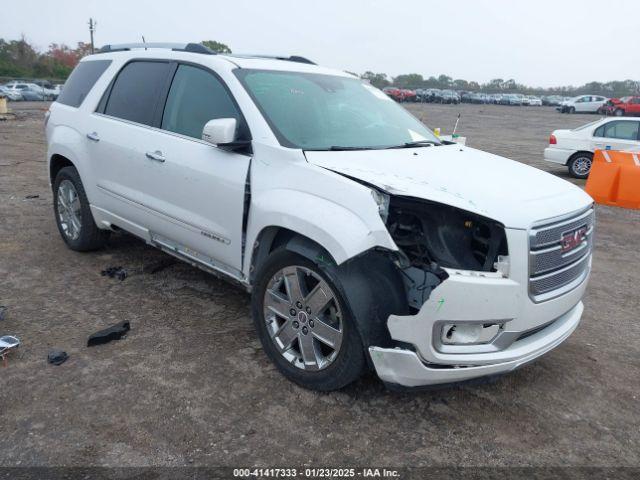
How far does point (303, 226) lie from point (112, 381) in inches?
59.5

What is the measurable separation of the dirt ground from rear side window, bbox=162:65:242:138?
4.73 feet

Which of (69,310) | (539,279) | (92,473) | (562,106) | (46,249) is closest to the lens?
(92,473)

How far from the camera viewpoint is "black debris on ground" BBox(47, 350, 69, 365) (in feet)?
11.3

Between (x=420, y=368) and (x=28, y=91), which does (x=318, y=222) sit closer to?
(x=420, y=368)

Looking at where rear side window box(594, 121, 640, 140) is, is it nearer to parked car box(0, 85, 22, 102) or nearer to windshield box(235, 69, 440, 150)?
windshield box(235, 69, 440, 150)

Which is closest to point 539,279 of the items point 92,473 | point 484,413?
point 484,413

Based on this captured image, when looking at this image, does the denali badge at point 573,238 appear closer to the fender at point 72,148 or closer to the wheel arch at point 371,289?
the wheel arch at point 371,289

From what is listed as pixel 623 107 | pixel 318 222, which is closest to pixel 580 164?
pixel 318 222

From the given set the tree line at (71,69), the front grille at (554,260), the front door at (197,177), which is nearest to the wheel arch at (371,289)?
the front grille at (554,260)

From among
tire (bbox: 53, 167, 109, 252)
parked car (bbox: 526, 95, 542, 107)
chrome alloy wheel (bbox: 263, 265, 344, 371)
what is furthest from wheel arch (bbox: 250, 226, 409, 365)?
parked car (bbox: 526, 95, 542, 107)

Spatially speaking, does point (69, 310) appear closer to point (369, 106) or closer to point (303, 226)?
point (303, 226)

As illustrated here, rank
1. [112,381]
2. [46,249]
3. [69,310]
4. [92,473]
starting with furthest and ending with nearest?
[46,249]
[69,310]
[112,381]
[92,473]

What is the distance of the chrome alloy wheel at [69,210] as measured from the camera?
533 cm

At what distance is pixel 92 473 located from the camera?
2521 millimetres
